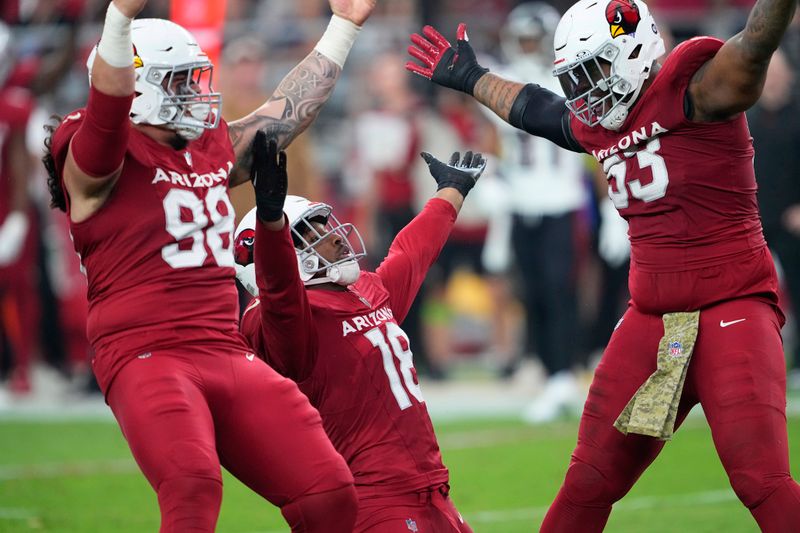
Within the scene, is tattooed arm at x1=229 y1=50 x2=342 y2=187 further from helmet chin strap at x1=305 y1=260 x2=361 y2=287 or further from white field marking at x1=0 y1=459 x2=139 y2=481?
white field marking at x1=0 y1=459 x2=139 y2=481

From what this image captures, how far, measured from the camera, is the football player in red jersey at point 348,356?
4512mm

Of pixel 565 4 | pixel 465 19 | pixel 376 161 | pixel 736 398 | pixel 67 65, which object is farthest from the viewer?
pixel 465 19

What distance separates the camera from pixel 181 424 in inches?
164

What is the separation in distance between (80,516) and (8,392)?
15.7 feet

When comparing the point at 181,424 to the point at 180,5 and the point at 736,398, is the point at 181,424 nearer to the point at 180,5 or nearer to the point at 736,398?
the point at 736,398

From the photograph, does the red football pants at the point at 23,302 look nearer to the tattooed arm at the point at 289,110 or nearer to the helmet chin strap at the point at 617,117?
the tattooed arm at the point at 289,110

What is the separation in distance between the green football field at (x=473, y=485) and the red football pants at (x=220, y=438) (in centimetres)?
229

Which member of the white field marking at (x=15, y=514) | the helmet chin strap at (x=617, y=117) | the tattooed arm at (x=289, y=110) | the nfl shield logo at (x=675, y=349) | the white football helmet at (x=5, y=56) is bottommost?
the white field marking at (x=15, y=514)

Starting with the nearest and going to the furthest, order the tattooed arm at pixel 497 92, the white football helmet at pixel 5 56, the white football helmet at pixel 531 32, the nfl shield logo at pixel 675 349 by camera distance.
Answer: the nfl shield logo at pixel 675 349 < the tattooed arm at pixel 497 92 < the white football helmet at pixel 531 32 < the white football helmet at pixel 5 56

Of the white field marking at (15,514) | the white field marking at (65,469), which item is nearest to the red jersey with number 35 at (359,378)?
the white field marking at (15,514)

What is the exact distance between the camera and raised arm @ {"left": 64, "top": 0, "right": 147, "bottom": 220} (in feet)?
13.6

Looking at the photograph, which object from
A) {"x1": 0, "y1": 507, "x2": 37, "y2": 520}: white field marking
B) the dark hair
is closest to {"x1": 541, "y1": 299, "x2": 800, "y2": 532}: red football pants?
the dark hair

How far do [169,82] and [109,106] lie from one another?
0.50 meters

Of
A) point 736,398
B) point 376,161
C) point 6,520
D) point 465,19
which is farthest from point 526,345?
point 736,398
